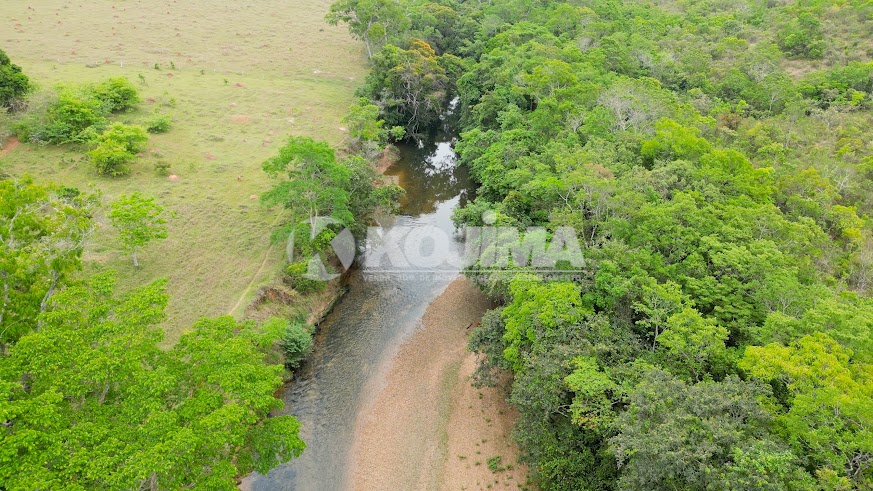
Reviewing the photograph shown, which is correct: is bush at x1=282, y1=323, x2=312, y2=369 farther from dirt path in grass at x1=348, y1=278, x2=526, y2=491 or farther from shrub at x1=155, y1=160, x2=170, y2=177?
shrub at x1=155, y1=160, x2=170, y2=177

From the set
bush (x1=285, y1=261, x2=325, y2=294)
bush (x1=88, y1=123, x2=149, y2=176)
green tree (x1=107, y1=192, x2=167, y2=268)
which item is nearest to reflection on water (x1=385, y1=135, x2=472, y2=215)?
bush (x1=285, y1=261, x2=325, y2=294)

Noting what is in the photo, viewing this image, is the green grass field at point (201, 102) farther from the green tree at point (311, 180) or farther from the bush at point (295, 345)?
the green tree at point (311, 180)

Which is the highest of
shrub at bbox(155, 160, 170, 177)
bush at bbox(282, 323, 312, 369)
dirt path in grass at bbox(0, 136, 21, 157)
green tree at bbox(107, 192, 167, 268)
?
green tree at bbox(107, 192, 167, 268)

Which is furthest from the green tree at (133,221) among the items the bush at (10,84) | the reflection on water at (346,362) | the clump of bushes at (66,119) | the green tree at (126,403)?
the bush at (10,84)

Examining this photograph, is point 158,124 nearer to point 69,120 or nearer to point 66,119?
point 69,120

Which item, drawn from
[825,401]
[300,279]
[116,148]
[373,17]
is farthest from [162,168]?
[825,401]

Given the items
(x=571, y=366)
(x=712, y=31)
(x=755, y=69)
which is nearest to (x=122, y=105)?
(x=571, y=366)

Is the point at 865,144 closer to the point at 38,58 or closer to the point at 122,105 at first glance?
the point at 122,105
